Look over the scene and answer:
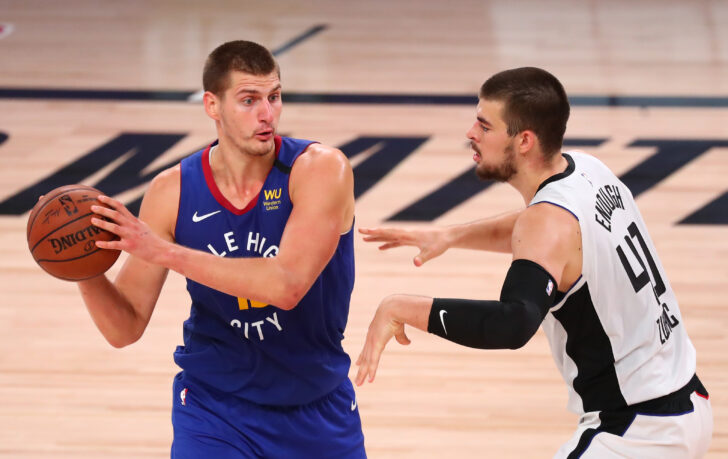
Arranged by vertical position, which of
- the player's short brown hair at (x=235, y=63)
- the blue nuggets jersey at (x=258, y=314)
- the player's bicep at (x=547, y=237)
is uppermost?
the player's short brown hair at (x=235, y=63)

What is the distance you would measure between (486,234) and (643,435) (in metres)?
0.88

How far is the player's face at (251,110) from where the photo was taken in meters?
3.14

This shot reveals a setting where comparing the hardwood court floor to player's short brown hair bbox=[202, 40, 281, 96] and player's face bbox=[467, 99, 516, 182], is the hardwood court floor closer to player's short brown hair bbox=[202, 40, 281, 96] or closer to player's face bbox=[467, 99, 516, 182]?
player's face bbox=[467, 99, 516, 182]

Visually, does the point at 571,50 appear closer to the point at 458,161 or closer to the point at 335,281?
the point at 458,161

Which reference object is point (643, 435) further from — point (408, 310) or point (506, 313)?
point (408, 310)

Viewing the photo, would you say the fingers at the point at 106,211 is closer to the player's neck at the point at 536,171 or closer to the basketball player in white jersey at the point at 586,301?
the basketball player in white jersey at the point at 586,301

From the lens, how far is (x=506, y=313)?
8.51ft

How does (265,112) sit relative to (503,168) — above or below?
above

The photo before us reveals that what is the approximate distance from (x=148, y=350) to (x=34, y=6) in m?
9.24

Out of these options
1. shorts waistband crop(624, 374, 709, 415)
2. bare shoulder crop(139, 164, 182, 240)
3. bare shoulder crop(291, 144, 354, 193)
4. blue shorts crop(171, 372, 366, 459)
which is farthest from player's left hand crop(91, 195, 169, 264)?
shorts waistband crop(624, 374, 709, 415)

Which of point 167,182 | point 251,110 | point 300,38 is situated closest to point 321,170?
point 251,110

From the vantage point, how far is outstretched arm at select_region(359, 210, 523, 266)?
342 centimetres

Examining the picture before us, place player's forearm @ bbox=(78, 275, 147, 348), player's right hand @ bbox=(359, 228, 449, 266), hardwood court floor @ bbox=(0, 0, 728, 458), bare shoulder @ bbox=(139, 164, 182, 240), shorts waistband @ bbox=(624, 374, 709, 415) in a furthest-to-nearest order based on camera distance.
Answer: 1. hardwood court floor @ bbox=(0, 0, 728, 458)
2. player's right hand @ bbox=(359, 228, 449, 266)
3. bare shoulder @ bbox=(139, 164, 182, 240)
4. player's forearm @ bbox=(78, 275, 147, 348)
5. shorts waistband @ bbox=(624, 374, 709, 415)

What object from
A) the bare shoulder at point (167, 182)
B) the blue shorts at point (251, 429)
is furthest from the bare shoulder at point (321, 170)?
the blue shorts at point (251, 429)
